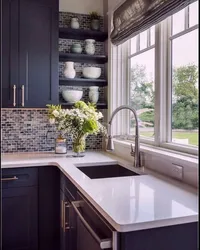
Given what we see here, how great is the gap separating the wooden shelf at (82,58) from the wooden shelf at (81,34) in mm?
225

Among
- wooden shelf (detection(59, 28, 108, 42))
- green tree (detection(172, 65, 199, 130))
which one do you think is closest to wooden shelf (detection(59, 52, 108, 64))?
wooden shelf (detection(59, 28, 108, 42))

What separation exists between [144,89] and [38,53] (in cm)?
106

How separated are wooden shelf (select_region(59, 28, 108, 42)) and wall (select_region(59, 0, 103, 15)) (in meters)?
0.29

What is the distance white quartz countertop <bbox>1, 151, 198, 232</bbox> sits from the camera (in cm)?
117

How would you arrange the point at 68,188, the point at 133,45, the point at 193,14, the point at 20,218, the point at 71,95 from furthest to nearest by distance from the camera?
the point at 71,95, the point at 133,45, the point at 20,218, the point at 68,188, the point at 193,14

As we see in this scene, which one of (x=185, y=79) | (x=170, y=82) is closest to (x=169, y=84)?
(x=170, y=82)

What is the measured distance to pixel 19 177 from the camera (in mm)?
2422

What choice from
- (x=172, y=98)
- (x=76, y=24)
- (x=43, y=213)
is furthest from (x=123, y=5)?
(x=43, y=213)

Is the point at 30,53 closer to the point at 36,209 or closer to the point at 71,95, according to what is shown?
the point at 71,95

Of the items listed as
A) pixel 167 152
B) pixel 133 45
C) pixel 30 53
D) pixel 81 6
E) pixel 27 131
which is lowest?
pixel 167 152

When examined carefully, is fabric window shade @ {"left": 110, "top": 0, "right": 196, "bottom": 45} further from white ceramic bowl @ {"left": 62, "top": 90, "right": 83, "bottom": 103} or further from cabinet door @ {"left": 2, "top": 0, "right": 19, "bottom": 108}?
cabinet door @ {"left": 2, "top": 0, "right": 19, "bottom": 108}

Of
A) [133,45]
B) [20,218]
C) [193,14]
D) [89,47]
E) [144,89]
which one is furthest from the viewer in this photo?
[89,47]

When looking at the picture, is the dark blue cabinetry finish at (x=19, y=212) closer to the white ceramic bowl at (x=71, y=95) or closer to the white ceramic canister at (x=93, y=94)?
the white ceramic bowl at (x=71, y=95)

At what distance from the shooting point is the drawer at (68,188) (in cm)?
193
